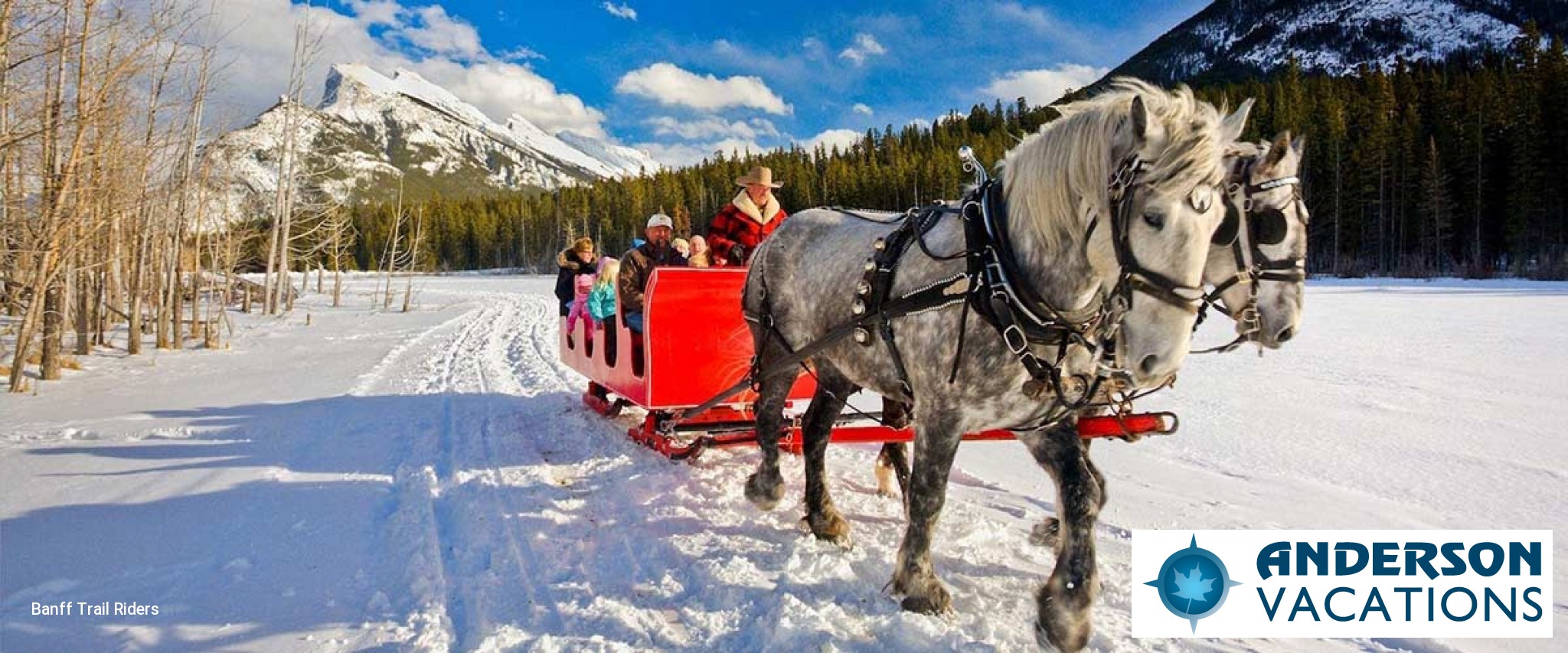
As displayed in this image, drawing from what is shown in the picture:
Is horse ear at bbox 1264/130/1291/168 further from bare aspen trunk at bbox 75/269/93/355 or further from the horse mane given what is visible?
bare aspen trunk at bbox 75/269/93/355

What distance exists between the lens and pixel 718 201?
8475 centimetres

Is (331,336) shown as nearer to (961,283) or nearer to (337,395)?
(337,395)

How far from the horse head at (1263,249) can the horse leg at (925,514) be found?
41.4 inches

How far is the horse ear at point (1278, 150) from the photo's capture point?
246 centimetres

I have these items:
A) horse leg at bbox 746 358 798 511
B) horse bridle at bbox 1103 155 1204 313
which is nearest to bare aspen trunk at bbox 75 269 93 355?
horse leg at bbox 746 358 798 511

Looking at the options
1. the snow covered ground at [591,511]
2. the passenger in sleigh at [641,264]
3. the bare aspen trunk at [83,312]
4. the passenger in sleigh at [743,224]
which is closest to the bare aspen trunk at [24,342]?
the snow covered ground at [591,511]

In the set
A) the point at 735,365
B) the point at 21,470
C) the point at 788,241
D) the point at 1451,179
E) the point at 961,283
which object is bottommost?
the point at 21,470

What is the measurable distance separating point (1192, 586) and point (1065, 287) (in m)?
1.38

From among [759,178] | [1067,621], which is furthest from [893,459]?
[759,178]

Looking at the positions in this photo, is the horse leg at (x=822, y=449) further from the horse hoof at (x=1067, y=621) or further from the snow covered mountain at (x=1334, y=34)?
the snow covered mountain at (x=1334, y=34)

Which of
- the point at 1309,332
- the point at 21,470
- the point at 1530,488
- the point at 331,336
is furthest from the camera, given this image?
the point at 331,336

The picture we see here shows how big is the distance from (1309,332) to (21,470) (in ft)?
55.8

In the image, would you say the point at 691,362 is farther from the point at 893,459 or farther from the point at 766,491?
the point at 893,459

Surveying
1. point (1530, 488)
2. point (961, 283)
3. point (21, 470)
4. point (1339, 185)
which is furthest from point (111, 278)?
point (1339, 185)
